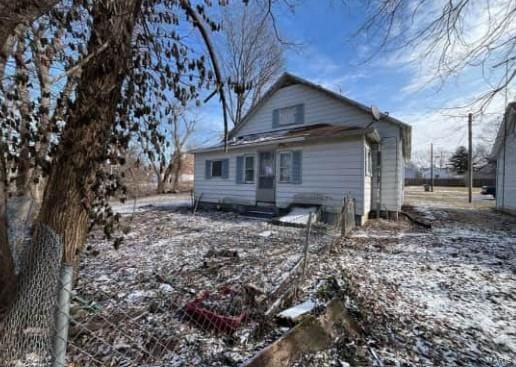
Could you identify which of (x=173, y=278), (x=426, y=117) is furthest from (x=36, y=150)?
(x=426, y=117)

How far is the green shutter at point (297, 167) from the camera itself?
10586mm

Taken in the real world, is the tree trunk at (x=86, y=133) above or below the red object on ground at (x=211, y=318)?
above

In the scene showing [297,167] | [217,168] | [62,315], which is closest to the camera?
[62,315]

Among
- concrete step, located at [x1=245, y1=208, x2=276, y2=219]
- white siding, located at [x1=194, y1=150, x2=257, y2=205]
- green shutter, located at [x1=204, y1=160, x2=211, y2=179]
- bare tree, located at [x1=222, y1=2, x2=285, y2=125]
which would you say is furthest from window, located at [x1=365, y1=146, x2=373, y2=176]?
bare tree, located at [x1=222, y1=2, x2=285, y2=125]

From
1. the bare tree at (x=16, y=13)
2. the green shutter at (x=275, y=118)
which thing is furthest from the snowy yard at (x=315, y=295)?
the green shutter at (x=275, y=118)

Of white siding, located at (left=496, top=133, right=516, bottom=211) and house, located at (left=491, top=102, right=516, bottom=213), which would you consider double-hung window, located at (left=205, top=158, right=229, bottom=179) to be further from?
white siding, located at (left=496, top=133, right=516, bottom=211)

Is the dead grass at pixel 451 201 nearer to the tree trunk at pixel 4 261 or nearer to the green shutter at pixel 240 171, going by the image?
the green shutter at pixel 240 171

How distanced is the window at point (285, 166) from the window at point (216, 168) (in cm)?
360

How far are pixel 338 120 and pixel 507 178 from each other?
8406mm

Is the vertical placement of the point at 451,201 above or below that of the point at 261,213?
above

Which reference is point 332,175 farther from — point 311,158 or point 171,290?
point 171,290

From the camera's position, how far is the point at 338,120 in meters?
11.5

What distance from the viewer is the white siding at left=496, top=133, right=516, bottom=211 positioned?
1189cm

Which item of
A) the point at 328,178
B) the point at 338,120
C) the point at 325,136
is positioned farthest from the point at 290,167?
the point at 338,120
